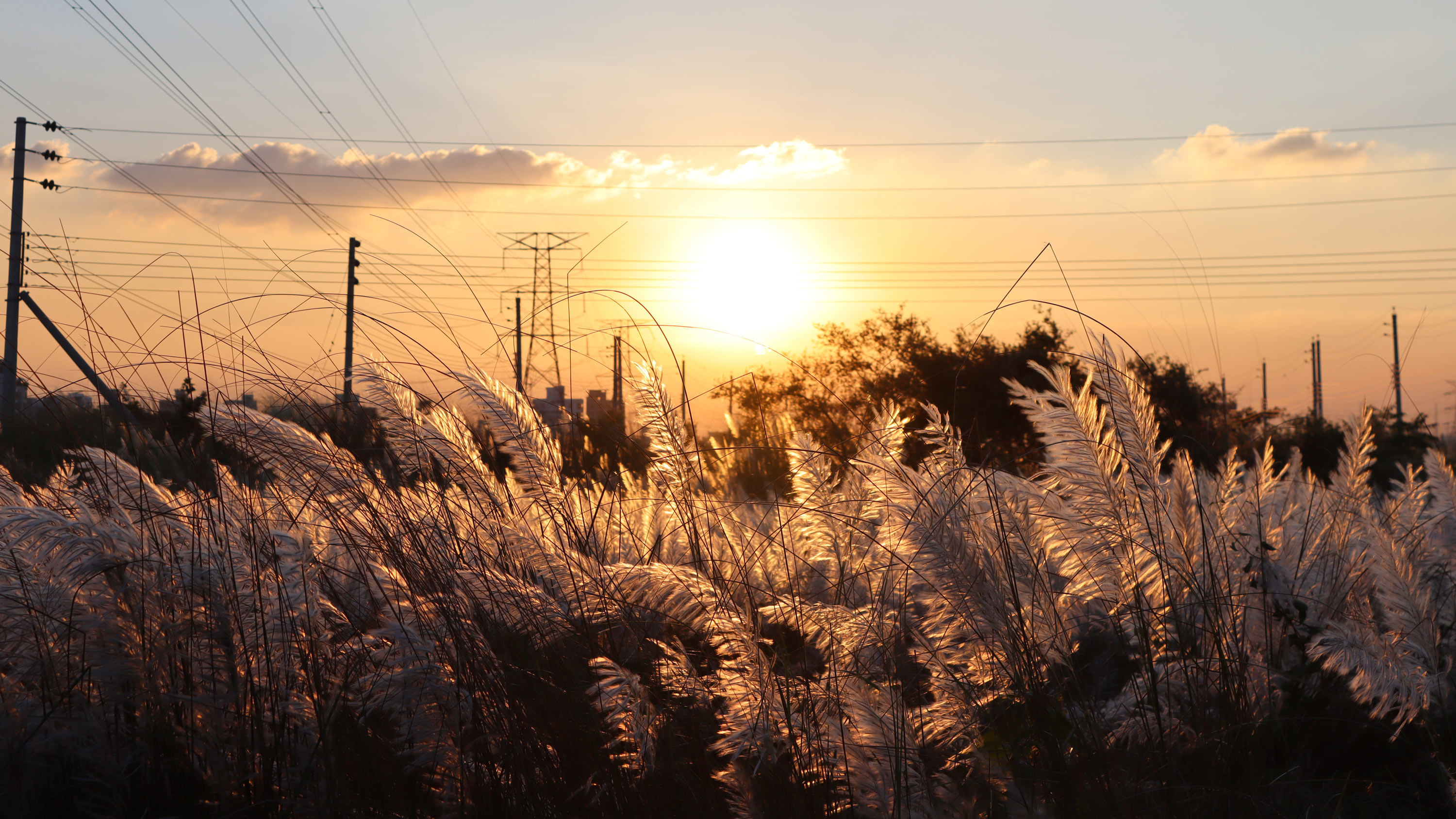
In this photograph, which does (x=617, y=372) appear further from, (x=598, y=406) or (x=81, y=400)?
(x=81, y=400)

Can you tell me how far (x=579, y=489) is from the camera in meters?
3.06

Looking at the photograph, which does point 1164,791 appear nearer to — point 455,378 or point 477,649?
point 477,649

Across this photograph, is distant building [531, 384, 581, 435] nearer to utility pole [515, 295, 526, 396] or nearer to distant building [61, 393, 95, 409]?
utility pole [515, 295, 526, 396]

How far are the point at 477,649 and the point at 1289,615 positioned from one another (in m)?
2.14

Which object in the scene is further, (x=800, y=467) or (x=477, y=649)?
(x=800, y=467)

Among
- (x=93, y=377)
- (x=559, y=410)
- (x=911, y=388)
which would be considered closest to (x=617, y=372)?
(x=559, y=410)

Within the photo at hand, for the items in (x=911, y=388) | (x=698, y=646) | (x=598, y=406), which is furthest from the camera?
(x=911, y=388)

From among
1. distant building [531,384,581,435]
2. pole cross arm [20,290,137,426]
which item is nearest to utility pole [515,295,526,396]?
distant building [531,384,581,435]

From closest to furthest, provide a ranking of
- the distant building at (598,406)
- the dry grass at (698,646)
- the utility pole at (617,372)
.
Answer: the dry grass at (698,646), the utility pole at (617,372), the distant building at (598,406)

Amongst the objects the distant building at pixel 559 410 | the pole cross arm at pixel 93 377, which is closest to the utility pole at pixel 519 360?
the distant building at pixel 559 410

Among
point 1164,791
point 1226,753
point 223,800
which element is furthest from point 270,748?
point 1226,753

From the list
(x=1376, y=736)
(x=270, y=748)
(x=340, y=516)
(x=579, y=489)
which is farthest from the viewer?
(x=579, y=489)

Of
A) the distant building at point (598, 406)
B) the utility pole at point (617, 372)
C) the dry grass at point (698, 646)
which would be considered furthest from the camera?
the distant building at point (598, 406)

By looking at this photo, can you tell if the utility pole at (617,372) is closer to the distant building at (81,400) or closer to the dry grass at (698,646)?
the dry grass at (698,646)
